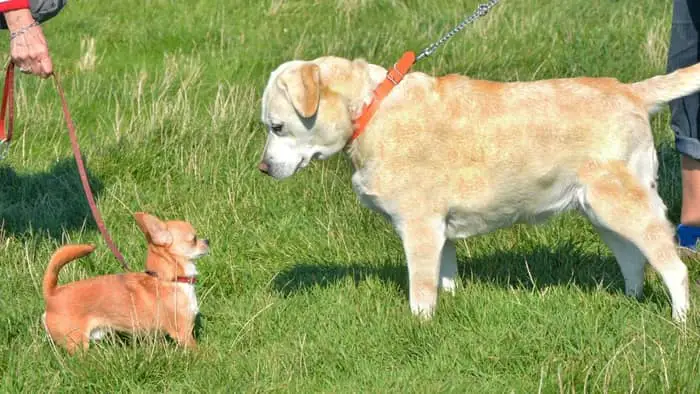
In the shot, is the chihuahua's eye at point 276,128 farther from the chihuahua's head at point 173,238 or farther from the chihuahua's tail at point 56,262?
the chihuahua's tail at point 56,262

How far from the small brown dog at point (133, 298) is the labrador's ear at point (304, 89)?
0.81 m

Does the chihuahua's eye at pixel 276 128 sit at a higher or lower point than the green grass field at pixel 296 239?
higher

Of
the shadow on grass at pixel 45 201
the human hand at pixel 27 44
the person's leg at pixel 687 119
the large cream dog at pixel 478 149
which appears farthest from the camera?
the shadow on grass at pixel 45 201

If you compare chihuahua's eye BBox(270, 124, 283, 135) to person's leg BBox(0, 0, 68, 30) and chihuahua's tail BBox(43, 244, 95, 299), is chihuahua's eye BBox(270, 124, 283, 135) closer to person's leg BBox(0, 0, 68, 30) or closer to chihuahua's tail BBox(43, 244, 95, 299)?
chihuahua's tail BBox(43, 244, 95, 299)

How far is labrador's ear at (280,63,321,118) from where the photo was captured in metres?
5.03

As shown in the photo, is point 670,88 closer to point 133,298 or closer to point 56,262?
point 133,298

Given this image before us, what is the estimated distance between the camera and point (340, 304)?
17.5 feet

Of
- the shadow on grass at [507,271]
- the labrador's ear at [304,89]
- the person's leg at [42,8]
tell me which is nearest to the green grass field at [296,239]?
the shadow on grass at [507,271]

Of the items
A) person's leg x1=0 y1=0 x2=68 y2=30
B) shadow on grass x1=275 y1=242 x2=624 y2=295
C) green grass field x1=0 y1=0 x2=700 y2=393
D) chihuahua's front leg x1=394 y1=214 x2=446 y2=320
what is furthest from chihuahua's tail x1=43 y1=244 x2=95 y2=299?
chihuahua's front leg x1=394 y1=214 x2=446 y2=320

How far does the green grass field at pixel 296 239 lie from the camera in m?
4.63

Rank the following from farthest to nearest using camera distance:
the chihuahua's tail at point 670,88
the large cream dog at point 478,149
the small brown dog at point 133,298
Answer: the chihuahua's tail at point 670,88
the large cream dog at point 478,149
the small brown dog at point 133,298

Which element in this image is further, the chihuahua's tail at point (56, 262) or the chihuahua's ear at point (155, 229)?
the chihuahua's ear at point (155, 229)

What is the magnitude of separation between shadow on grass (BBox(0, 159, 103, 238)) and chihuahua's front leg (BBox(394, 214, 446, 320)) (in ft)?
6.93

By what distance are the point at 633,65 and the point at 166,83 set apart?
12.2ft
